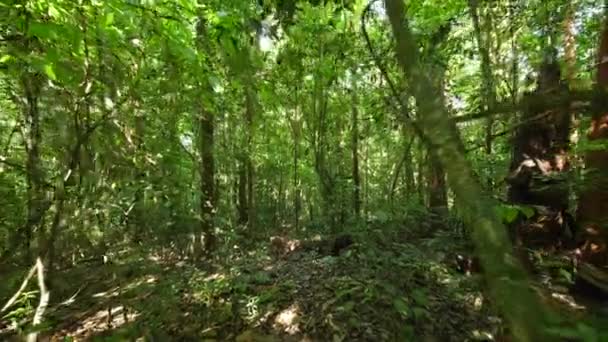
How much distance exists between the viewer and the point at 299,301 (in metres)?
5.61

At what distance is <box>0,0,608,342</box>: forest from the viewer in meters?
2.57

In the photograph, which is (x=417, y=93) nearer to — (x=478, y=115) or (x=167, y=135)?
(x=478, y=115)

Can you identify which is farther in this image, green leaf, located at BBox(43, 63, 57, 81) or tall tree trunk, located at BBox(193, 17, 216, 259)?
tall tree trunk, located at BBox(193, 17, 216, 259)

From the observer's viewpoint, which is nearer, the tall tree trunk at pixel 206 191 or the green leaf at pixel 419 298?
the green leaf at pixel 419 298

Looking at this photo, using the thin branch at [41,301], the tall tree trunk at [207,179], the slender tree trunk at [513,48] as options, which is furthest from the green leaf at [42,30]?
the tall tree trunk at [207,179]

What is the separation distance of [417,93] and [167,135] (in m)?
4.47

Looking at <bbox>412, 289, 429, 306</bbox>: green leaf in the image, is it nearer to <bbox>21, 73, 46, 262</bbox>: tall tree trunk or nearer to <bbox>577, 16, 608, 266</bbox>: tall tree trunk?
<bbox>577, 16, 608, 266</bbox>: tall tree trunk

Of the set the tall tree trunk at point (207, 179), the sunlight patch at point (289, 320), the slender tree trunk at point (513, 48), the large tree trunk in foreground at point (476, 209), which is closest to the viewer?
the large tree trunk in foreground at point (476, 209)

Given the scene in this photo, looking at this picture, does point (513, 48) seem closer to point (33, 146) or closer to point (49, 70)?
point (49, 70)

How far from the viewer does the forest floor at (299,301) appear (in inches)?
186

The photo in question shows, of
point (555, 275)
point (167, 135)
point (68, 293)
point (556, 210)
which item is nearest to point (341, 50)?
point (167, 135)

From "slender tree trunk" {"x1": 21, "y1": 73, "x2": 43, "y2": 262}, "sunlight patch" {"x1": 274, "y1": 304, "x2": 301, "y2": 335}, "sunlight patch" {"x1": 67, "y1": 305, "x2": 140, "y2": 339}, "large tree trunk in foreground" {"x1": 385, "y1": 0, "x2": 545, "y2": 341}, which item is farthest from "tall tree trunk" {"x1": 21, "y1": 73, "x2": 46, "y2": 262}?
"large tree trunk in foreground" {"x1": 385, "y1": 0, "x2": 545, "y2": 341}

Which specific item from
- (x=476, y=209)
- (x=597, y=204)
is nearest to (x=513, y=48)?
(x=597, y=204)

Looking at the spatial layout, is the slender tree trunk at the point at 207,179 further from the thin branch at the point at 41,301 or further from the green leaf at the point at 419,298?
the thin branch at the point at 41,301
